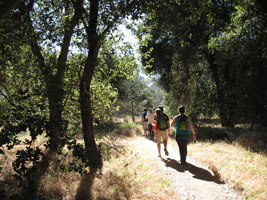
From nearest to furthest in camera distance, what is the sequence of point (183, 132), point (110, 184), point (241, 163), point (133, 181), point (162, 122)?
1. point (110, 184)
2. point (133, 181)
3. point (241, 163)
4. point (183, 132)
5. point (162, 122)

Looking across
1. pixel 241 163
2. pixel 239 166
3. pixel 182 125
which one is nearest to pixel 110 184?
pixel 182 125

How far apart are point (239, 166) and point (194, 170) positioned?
4.31 ft

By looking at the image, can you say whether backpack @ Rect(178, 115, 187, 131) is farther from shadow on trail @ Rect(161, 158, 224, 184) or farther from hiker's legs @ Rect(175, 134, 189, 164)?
shadow on trail @ Rect(161, 158, 224, 184)

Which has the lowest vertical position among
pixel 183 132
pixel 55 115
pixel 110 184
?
pixel 110 184

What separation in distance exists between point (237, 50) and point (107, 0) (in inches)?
304

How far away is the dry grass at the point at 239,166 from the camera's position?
4480 mm

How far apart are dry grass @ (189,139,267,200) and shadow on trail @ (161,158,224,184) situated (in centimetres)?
23

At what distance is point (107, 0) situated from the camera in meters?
5.21

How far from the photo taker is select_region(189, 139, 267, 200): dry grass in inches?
176

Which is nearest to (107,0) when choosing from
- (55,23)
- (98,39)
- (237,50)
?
(98,39)

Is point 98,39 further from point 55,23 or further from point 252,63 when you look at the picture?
point 252,63

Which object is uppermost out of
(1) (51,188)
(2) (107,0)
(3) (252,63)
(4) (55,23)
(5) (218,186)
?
(2) (107,0)

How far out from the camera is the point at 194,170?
6141 millimetres

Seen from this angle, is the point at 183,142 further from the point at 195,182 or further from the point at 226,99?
the point at 226,99
